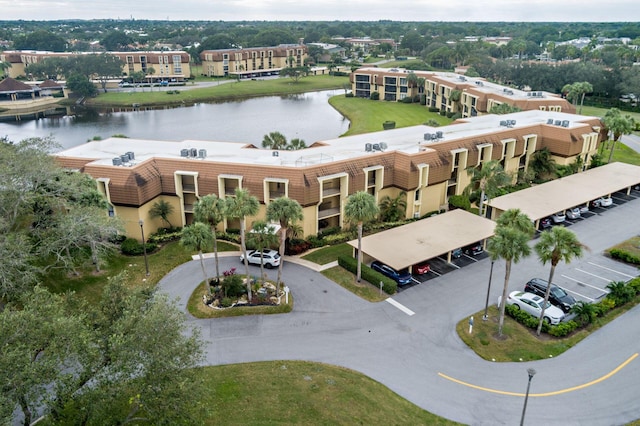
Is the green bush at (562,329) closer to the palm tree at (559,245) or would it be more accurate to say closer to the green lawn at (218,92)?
the palm tree at (559,245)

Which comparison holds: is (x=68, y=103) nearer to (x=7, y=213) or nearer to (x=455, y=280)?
(x=7, y=213)

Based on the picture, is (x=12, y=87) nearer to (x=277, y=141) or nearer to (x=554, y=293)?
(x=277, y=141)

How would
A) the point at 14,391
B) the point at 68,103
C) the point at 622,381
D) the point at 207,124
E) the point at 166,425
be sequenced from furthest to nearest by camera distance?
the point at 68,103 < the point at 207,124 < the point at 622,381 < the point at 166,425 < the point at 14,391

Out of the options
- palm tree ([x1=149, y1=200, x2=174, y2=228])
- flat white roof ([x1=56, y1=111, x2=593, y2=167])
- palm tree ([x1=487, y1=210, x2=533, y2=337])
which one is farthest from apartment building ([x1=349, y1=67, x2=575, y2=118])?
palm tree ([x1=149, y1=200, x2=174, y2=228])

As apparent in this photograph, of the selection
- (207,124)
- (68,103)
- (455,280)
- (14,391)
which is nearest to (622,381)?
(455,280)

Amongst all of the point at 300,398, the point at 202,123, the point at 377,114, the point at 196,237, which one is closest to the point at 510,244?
the point at 300,398

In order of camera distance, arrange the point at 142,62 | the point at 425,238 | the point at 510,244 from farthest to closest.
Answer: the point at 142,62 → the point at 425,238 → the point at 510,244

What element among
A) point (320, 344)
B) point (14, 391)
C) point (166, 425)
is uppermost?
point (14, 391)
